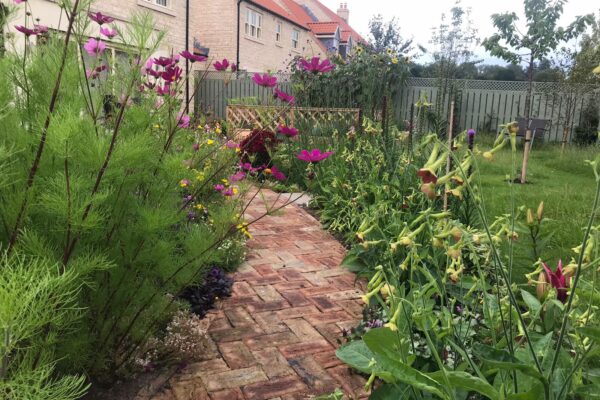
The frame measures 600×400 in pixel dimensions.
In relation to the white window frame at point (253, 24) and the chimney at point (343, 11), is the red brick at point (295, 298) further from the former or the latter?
the chimney at point (343, 11)

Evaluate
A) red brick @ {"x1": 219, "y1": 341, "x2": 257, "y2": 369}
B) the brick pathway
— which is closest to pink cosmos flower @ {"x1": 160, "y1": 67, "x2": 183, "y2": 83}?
the brick pathway

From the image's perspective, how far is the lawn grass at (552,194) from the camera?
11.2ft

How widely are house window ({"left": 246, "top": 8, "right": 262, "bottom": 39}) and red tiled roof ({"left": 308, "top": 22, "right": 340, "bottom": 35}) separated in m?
9.62

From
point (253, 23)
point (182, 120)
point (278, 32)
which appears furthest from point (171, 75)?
point (278, 32)

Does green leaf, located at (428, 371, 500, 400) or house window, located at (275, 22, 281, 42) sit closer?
green leaf, located at (428, 371, 500, 400)

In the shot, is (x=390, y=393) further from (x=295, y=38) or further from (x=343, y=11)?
(x=343, y=11)

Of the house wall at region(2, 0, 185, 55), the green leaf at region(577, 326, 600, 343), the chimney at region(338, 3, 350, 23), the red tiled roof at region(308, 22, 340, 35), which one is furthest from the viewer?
the chimney at region(338, 3, 350, 23)

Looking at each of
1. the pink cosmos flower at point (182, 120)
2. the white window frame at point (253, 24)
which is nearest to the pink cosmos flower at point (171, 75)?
the pink cosmos flower at point (182, 120)

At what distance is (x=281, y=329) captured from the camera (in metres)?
2.43

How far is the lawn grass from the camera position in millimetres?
3404

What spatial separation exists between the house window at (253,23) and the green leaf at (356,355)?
1972 centimetres

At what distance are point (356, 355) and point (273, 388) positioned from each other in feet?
1.89

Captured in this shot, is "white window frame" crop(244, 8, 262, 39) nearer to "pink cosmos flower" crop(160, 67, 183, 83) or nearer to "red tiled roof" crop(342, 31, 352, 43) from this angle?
"red tiled roof" crop(342, 31, 352, 43)

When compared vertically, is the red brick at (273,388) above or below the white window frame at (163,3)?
below
